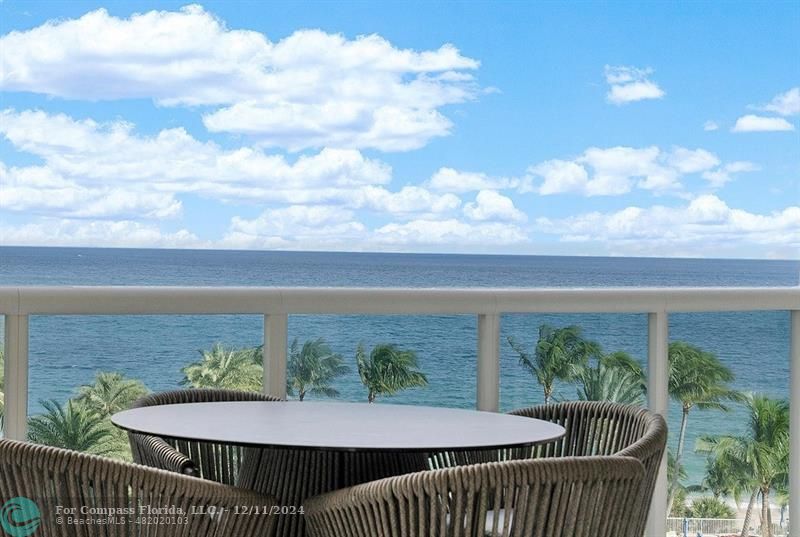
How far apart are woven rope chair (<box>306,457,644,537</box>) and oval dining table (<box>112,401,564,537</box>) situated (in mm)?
173

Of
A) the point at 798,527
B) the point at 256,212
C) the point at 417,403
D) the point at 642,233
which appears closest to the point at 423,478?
the point at 417,403

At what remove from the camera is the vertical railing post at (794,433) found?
10.4 feet

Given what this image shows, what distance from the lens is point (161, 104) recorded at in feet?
129

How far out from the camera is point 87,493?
154cm

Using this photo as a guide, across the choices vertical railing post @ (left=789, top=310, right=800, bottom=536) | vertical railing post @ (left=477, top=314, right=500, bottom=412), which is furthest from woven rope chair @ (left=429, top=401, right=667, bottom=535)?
vertical railing post @ (left=789, top=310, right=800, bottom=536)

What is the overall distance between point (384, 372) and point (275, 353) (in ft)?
1.23

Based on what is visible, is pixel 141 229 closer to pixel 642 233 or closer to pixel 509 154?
pixel 509 154

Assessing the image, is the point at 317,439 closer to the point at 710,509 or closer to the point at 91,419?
the point at 91,419

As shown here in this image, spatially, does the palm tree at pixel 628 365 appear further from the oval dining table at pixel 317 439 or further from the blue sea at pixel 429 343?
the oval dining table at pixel 317 439

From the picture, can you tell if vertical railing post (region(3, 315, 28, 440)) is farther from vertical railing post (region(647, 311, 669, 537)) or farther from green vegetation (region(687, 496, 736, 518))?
green vegetation (region(687, 496, 736, 518))

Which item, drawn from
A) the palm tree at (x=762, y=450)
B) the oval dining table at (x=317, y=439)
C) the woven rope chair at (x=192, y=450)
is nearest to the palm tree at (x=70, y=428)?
the woven rope chair at (x=192, y=450)

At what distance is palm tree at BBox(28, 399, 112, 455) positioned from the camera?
2.50m

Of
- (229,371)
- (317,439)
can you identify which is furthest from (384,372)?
(317,439)

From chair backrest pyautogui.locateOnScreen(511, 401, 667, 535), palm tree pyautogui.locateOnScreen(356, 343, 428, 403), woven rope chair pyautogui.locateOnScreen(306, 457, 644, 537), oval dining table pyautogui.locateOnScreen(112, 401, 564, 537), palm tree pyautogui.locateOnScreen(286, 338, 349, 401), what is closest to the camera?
woven rope chair pyautogui.locateOnScreen(306, 457, 644, 537)
